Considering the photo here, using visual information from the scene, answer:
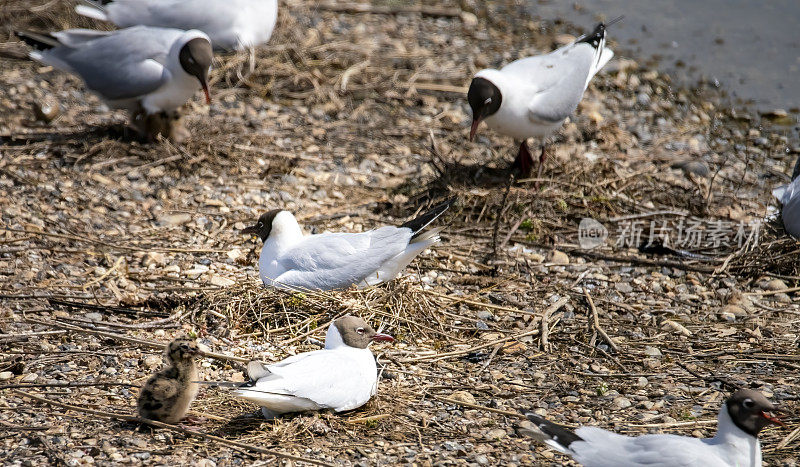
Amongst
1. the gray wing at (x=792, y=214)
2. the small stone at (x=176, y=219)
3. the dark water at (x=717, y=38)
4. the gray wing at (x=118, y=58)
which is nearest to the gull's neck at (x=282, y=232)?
the small stone at (x=176, y=219)

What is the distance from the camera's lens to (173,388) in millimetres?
4035

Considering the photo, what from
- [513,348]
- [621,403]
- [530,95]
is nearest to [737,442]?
[621,403]

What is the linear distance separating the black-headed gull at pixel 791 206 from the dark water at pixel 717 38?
2766 millimetres

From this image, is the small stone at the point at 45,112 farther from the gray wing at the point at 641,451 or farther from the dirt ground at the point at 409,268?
the gray wing at the point at 641,451

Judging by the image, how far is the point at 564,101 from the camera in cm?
704

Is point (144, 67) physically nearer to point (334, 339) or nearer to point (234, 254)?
point (234, 254)

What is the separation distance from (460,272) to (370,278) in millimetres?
808

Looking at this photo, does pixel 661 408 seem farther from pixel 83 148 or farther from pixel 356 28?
pixel 356 28

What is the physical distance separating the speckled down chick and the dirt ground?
10 centimetres

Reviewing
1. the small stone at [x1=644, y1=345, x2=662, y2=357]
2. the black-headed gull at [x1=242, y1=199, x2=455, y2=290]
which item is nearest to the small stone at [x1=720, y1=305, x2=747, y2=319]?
the small stone at [x1=644, y1=345, x2=662, y2=357]

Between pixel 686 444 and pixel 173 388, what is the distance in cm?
215

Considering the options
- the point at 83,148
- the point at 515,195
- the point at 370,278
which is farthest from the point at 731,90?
the point at 83,148

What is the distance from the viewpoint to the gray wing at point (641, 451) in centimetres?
366

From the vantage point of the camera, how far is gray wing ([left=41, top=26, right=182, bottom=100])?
744 centimetres
